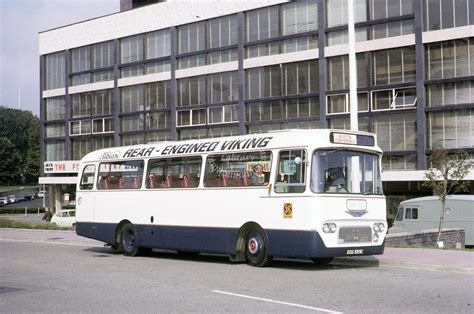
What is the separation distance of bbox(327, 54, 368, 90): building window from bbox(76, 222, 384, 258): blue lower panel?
2693 centimetres

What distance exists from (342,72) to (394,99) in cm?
416

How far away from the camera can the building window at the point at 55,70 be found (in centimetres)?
6594

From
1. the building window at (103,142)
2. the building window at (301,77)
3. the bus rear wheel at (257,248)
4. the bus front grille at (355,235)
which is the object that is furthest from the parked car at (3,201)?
the bus front grille at (355,235)

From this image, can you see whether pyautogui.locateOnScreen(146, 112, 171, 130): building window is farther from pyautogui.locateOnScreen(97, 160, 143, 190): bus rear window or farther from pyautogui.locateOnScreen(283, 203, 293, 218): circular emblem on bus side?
pyautogui.locateOnScreen(283, 203, 293, 218): circular emblem on bus side

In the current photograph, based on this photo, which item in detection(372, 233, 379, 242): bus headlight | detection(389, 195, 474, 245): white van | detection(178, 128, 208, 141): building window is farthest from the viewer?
detection(178, 128, 208, 141): building window

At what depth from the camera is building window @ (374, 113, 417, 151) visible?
141ft

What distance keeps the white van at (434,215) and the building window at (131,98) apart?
29730mm

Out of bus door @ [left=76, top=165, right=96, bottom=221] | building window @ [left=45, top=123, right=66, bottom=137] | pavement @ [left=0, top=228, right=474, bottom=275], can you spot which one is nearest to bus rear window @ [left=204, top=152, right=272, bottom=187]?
pavement @ [left=0, top=228, right=474, bottom=275]

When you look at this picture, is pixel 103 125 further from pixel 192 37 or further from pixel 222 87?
pixel 222 87

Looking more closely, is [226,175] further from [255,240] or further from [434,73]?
[434,73]

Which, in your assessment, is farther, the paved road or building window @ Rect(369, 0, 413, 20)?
building window @ Rect(369, 0, 413, 20)

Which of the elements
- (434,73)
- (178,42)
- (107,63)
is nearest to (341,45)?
(434,73)

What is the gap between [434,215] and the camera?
33250 millimetres

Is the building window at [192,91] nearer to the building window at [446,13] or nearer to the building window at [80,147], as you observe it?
the building window at [80,147]
